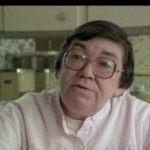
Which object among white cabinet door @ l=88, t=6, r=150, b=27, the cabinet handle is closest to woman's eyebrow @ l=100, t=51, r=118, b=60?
white cabinet door @ l=88, t=6, r=150, b=27

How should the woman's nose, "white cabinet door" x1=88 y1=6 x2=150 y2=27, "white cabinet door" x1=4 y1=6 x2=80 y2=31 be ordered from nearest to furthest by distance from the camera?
the woman's nose
"white cabinet door" x1=88 y1=6 x2=150 y2=27
"white cabinet door" x1=4 y1=6 x2=80 y2=31

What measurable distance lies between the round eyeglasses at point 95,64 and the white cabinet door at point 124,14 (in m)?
0.59

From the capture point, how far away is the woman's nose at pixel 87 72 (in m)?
0.79

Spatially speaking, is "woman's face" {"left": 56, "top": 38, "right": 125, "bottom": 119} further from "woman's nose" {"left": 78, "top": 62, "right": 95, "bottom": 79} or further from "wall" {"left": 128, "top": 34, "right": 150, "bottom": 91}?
"wall" {"left": 128, "top": 34, "right": 150, "bottom": 91}

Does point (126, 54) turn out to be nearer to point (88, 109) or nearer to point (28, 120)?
point (88, 109)

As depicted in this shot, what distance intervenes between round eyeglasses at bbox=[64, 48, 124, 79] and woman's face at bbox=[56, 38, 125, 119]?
0.04 ft

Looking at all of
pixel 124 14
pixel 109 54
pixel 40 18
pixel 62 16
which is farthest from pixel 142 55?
pixel 109 54

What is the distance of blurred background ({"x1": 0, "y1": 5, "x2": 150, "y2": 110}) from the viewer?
137cm

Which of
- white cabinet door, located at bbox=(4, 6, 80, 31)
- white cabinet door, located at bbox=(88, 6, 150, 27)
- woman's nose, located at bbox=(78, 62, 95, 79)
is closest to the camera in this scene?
woman's nose, located at bbox=(78, 62, 95, 79)

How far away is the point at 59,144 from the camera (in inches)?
34.1

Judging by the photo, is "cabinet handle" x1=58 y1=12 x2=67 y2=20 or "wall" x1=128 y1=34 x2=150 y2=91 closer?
"cabinet handle" x1=58 y1=12 x2=67 y2=20

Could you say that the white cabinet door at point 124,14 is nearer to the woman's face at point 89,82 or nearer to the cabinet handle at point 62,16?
the cabinet handle at point 62,16

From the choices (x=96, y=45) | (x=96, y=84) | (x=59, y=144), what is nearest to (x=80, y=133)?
(x=59, y=144)
